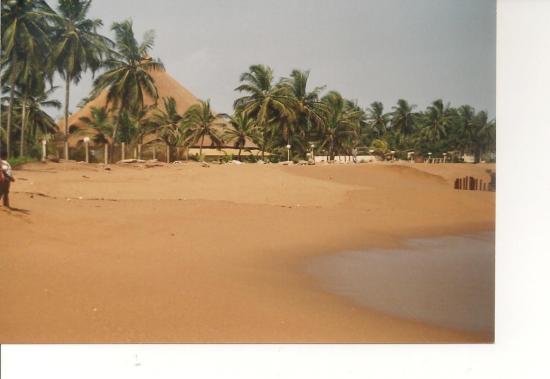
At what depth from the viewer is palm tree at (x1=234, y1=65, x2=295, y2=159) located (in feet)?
11.5

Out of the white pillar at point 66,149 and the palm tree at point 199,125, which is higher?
the palm tree at point 199,125

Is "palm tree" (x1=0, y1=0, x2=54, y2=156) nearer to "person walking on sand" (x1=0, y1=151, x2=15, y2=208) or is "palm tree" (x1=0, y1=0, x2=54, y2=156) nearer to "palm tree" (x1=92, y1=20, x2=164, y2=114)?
"person walking on sand" (x1=0, y1=151, x2=15, y2=208)

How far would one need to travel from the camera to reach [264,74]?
11.5 feet

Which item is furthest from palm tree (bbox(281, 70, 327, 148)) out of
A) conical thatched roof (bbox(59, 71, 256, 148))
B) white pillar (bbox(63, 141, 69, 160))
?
white pillar (bbox(63, 141, 69, 160))

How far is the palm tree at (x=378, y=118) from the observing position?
3.66 metres

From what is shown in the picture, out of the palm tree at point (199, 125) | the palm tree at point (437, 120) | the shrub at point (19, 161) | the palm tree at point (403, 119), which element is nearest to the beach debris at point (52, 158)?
the shrub at point (19, 161)

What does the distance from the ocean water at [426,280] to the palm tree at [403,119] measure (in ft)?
2.60

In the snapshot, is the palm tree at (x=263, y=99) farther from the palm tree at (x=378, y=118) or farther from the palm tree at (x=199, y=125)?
the palm tree at (x=378, y=118)

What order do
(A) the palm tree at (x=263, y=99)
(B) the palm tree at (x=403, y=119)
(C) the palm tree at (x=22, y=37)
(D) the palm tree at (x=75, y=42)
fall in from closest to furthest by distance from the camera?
(C) the palm tree at (x=22, y=37) < (D) the palm tree at (x=75, y=42) < (A) the palm tree at (x=263, y=99) < (B) the palm tree at (x=403, y=119)

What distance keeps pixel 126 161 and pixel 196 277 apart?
0.99 metres

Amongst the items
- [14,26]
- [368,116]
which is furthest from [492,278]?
[14,26]

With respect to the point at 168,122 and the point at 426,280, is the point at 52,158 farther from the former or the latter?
the point at 426,280

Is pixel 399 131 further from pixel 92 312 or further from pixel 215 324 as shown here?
pixel 92 312

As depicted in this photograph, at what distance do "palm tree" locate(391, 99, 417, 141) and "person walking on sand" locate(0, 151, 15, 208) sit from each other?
2509 millimetres
